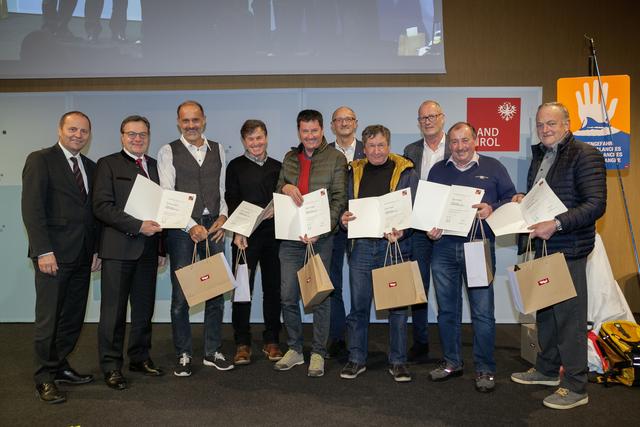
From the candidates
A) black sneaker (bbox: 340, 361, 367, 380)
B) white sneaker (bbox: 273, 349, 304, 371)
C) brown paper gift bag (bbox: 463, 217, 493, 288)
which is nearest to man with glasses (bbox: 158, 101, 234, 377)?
white sneaker (bbox: 273, 349, 304, 371)

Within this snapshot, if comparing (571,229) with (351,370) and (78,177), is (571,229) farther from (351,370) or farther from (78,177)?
(78,177)

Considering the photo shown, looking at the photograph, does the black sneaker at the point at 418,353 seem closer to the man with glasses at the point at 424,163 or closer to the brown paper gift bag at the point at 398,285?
the man with glasses at the point at 424,163

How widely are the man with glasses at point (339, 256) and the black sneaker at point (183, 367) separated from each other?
101cm

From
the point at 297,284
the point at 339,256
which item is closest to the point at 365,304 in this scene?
the point at 297,284

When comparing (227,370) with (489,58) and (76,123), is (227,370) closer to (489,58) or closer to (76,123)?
(76,123)

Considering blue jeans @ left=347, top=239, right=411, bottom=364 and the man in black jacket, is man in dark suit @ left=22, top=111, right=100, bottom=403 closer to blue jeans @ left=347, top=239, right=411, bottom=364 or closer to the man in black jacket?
blue jeans @ left=347, top=239, right=411, bottom=364

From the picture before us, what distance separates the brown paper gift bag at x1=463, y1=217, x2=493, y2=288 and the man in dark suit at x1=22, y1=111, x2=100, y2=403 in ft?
7.84

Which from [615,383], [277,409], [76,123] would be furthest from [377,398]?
[76,123]

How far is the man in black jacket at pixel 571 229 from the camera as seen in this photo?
293 cm

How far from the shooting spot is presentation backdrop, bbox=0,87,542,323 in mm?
5043

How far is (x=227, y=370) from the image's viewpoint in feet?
12.1

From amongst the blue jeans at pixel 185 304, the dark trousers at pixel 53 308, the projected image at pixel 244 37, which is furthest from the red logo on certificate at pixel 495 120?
the dark trousers at pixel 53 308

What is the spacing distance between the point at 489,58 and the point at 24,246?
16.0ft

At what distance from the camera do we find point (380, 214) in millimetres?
3283
